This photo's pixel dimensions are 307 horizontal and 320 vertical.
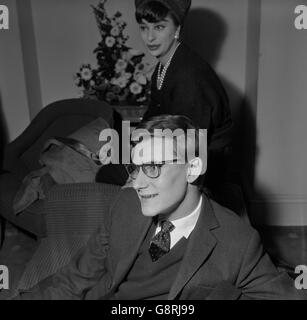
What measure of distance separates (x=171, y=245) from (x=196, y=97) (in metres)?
0.67

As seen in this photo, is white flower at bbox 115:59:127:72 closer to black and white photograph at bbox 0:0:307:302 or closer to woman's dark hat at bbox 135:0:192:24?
black and white photograph at bbox 0:0:307:302

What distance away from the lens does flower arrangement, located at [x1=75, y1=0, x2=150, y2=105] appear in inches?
117

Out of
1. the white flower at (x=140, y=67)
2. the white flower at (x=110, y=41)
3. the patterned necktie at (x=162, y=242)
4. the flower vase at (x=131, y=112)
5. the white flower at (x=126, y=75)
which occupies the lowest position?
the patterned necktie at (x=162, y=242)

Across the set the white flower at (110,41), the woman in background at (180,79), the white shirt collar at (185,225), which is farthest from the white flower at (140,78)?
the white shirt collar at (185,225)

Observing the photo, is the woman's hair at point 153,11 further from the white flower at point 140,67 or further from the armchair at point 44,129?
the white flower at point 140,67

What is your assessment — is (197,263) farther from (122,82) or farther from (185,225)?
(122,82)

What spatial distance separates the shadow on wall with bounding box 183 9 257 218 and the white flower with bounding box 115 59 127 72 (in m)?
0.55

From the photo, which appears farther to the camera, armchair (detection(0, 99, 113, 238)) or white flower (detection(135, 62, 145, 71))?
white flower (detection(135, 62, 145, 71))

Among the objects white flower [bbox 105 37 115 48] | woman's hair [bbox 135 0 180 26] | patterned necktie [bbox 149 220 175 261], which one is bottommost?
patterned necktie [bbox 149 220 175 261]

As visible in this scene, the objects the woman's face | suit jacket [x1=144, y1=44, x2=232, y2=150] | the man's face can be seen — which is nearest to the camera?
the man's face

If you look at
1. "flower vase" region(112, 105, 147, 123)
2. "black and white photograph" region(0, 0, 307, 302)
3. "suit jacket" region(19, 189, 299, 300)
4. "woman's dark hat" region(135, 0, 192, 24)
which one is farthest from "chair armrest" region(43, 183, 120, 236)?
"flower vase" region(112, 105, 147, 123)

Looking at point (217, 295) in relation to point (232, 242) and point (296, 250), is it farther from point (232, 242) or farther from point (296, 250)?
point (296, 250)

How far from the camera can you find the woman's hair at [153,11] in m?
1.78

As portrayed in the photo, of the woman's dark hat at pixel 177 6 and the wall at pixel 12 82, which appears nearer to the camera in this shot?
the woman's dark hat at pixel 177 6
